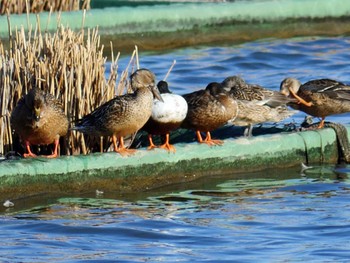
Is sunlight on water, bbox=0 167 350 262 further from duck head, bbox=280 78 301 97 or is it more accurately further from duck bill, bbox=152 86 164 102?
duck head, bbox=280 78 301 97

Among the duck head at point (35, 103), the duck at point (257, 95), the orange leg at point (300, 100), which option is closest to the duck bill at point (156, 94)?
the duck head at point (35, 103)

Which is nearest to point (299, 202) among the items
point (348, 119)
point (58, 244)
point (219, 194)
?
point (219, 194)

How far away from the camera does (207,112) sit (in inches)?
414

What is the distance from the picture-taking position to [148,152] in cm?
1009

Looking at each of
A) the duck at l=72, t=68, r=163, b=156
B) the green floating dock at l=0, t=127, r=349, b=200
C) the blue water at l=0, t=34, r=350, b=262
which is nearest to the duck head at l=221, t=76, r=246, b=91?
the green floating dock at l=0, t=127, r=349, b=200

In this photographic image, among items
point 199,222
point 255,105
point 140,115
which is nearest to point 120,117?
point 140,115

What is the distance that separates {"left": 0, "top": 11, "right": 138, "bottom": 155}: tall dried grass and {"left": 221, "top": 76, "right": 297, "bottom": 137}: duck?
148 centimetres

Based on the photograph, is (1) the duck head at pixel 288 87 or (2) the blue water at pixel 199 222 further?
(1) the duck head at pixel 288 87

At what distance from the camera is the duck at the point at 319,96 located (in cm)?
1184

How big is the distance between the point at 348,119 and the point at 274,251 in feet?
18.4

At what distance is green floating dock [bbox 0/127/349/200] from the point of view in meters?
9.50

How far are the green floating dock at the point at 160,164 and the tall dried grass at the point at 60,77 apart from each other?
59 centimetres

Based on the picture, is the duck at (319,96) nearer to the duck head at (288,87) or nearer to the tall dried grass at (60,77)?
the duck head at (288,87)

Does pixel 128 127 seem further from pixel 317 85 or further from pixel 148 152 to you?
pixel 317 85
